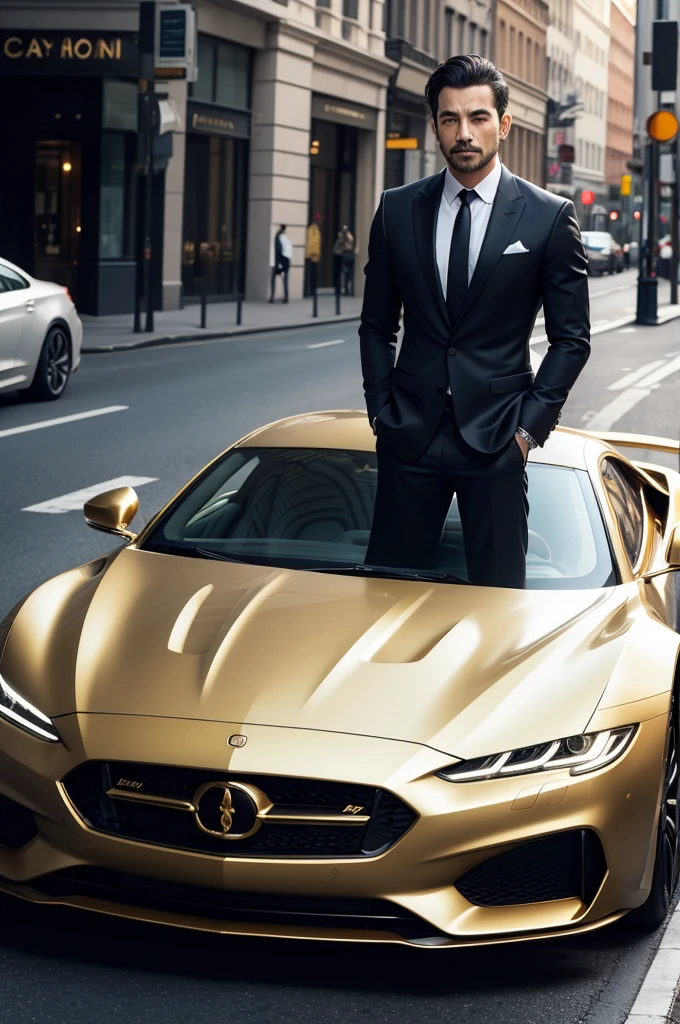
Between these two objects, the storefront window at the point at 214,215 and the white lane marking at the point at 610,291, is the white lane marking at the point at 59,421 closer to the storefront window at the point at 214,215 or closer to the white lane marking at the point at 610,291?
the storefront window at the point at 214,215


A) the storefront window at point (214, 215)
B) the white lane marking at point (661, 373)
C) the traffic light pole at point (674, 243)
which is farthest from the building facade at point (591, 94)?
the white lane marking at point (661, 373)

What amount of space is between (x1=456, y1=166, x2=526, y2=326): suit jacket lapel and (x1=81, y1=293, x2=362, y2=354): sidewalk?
17.5 metres

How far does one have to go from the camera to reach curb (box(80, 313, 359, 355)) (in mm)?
21969

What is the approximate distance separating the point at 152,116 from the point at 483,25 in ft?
140

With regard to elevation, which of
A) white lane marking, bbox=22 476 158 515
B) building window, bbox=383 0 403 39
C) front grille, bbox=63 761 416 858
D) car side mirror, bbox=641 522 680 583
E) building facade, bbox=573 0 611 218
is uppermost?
building facade, bbox=573 0 611 218

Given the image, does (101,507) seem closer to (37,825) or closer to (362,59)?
(37,825)

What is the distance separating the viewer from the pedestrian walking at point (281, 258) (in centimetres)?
3666

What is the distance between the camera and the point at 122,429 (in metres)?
13.7

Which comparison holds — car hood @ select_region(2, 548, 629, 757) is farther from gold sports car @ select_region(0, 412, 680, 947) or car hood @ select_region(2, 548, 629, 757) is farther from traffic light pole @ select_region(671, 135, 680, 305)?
traffic light pole @ select_region(671, 135, 680, 305)

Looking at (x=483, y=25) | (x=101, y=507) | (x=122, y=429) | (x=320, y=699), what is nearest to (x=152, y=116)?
(x=122, y=429)

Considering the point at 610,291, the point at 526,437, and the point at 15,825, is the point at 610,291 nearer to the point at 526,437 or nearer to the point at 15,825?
the point at 526,437

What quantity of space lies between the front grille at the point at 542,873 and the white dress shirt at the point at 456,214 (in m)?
1.65

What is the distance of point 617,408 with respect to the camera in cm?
1706

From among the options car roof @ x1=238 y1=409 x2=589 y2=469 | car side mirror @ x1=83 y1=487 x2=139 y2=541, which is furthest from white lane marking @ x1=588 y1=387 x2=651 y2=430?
car side mirror @ x1=83 y1=487 x2=139 y2=541
